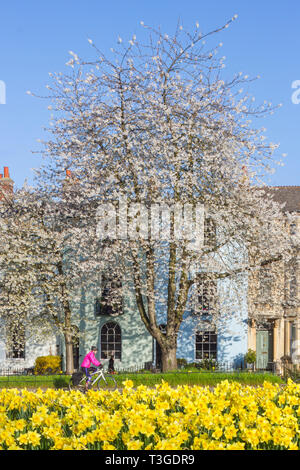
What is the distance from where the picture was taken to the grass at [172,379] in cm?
2120

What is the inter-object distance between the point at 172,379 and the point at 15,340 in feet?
40.7

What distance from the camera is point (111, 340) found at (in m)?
31.1

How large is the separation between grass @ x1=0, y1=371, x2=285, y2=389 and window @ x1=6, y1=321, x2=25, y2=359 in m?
5.79

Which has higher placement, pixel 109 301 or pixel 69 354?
pixel 109 301

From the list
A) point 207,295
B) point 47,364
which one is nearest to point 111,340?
point 47,364

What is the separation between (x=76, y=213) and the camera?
2412cm

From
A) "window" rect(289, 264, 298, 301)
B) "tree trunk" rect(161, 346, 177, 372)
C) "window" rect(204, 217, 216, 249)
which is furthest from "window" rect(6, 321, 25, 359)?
"window" rect(289, 264, 298, 301)

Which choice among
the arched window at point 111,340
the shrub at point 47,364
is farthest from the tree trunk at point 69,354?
the arched window at point 111,340

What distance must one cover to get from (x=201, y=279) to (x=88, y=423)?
65.6 ft

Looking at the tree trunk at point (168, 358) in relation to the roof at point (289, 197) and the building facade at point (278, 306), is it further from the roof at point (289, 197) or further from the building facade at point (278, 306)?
the roof at point (289, 197)

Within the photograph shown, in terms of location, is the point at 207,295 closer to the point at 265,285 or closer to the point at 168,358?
the point at 265,285

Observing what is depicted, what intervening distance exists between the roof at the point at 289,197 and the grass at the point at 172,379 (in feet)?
48.7

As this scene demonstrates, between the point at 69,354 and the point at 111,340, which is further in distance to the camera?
the point at 111,340
